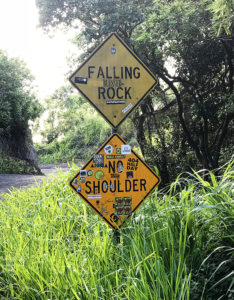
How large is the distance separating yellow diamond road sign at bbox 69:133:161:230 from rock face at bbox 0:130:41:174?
1786cm

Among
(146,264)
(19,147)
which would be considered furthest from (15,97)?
(146,264)

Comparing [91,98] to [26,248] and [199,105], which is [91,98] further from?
[199,105]

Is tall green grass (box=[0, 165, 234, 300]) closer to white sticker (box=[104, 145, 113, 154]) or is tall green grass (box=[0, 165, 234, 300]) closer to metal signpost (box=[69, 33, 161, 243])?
metal signpost (box=[69, 33, 161, 243])

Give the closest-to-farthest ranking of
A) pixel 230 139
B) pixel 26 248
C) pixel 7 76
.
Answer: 1. pixel 26 248
2. pixel 230 139
3. pixel 7 76

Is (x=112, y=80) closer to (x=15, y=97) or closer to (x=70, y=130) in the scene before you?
(x=15, y=97)

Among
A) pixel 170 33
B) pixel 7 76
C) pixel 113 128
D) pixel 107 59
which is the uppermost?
pixel 7 76

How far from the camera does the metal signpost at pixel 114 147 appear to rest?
341 cm

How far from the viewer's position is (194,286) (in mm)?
2359

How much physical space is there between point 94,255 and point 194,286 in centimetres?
96

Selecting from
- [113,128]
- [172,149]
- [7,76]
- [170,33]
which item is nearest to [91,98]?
[113,128]

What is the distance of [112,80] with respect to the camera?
3.55 meters

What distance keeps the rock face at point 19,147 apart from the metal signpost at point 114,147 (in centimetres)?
1780

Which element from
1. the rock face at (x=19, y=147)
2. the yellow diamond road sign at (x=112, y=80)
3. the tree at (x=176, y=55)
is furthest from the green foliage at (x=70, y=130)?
the yellow diamond road sign at (x=112, y=80)

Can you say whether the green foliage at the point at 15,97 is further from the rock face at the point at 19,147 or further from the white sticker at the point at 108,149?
the white sticker at the point at 108,149
